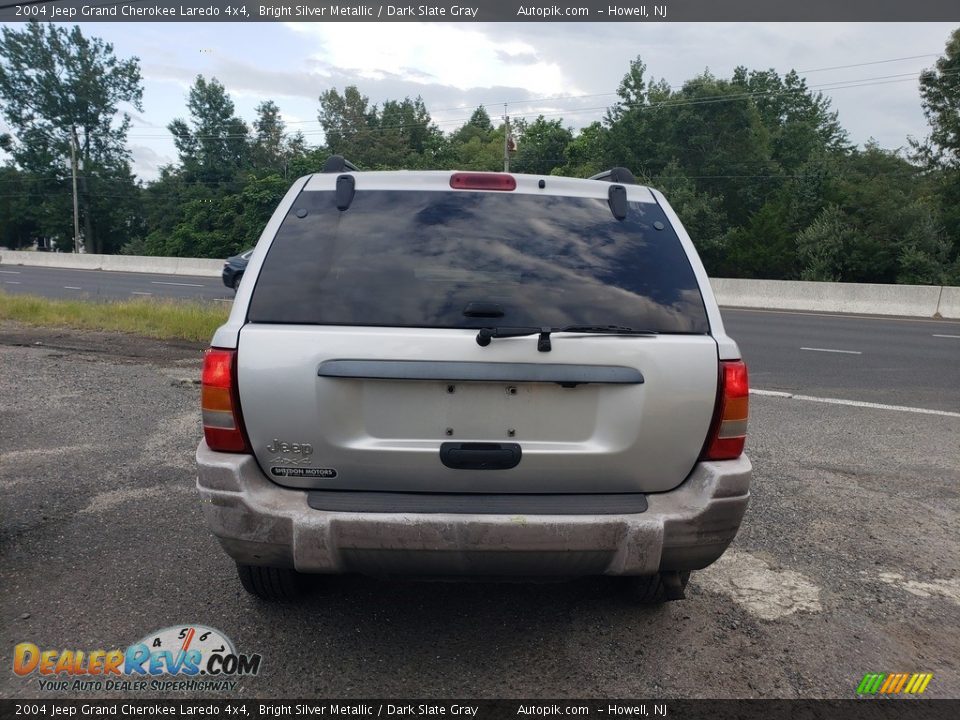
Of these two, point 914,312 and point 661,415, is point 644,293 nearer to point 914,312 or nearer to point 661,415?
point 661,415

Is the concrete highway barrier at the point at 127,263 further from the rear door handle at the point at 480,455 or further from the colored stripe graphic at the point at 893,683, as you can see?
the colored stripe graphic at the point at 893,683

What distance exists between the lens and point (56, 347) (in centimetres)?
1067

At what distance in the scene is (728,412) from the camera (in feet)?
9.26

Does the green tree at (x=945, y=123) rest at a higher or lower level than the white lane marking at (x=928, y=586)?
higher

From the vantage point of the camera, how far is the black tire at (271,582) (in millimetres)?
3215

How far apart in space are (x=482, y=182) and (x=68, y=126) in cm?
8265

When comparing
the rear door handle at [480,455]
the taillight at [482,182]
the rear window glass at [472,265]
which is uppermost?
the taillight at [482,182]

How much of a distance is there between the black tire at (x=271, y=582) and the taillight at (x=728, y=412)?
6.08 ft

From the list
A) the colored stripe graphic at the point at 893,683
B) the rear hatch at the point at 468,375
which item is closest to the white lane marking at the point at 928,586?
the colored stripe graphic at the point at 893,683

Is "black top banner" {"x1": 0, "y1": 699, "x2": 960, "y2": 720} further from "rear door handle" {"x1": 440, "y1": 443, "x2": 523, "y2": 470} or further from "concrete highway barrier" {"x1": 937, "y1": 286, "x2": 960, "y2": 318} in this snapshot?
"concrete highway barrier" {"x1": 937, "y1": 286, "x2": 960, "y2": 318}

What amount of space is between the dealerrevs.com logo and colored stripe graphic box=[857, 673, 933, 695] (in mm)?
2393

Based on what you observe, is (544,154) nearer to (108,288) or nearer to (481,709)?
(108,288)

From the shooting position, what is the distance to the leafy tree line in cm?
3438

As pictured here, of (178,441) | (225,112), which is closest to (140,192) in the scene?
(225,112)
